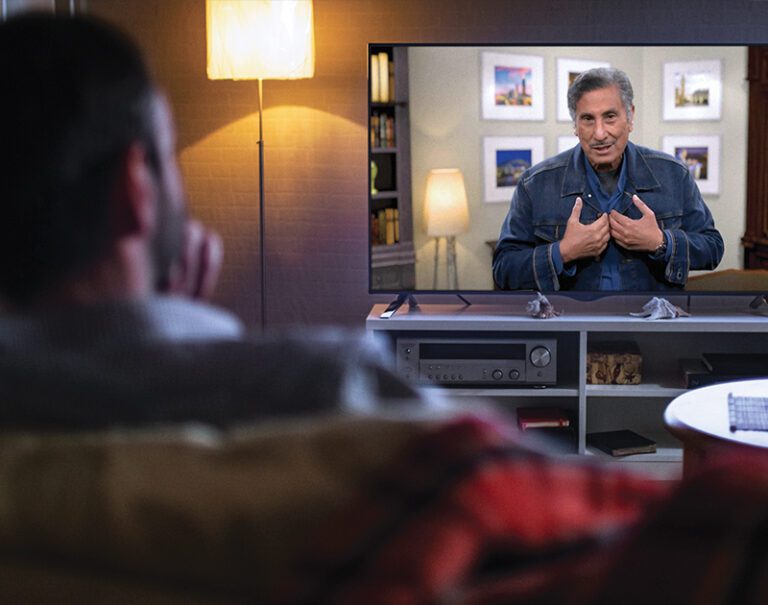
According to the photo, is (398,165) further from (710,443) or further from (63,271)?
(63,271)

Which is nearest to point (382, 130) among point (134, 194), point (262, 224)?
point (262, 224)

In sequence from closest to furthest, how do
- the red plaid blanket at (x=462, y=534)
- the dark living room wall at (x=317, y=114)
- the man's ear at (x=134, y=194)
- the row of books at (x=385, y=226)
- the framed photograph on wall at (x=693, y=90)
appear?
the red plaid blanket at (x=462, y=534) → the man's ear at (x=134, y=194) → the framed photograph on wall at (x=693, y=90) → the row of books at (x=385, y=226) → the dark living room wall at (x=317, y=114)

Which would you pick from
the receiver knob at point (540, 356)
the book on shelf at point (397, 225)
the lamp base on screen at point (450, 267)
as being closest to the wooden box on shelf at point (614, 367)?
the receiver knob at point (540, 356)

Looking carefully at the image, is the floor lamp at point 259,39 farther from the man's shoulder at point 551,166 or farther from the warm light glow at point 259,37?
the man's shoulder at point 551,166

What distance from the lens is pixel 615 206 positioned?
393 cm

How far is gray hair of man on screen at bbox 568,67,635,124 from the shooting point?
3.91m

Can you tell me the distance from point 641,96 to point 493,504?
11.7 feet

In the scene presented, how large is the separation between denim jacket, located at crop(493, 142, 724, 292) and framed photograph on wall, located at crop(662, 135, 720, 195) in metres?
0.03

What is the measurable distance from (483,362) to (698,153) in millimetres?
1034

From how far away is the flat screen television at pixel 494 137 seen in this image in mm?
3908

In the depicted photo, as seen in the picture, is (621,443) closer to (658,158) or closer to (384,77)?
(658,158)

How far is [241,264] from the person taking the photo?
4348 millimetres

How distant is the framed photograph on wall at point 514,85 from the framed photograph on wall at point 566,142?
0.33 ft

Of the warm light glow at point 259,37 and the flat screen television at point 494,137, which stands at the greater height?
the warm light glow at point 259,37
